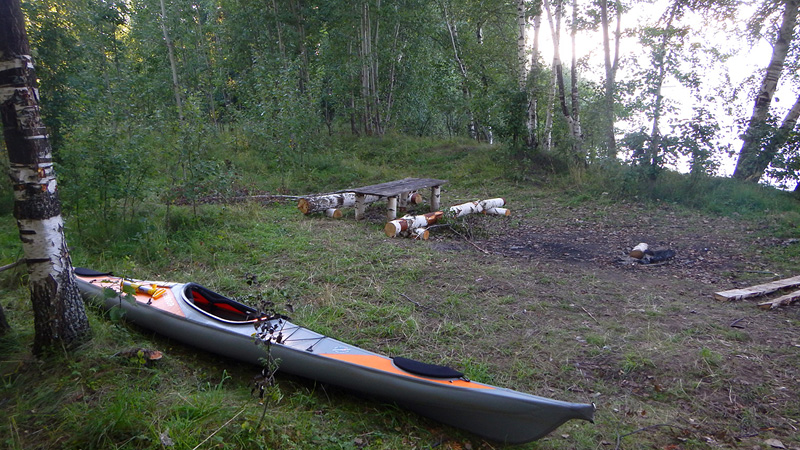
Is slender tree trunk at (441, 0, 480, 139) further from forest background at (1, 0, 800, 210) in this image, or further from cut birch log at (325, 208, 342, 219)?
cut birch log at (325, 208, 342, 219)

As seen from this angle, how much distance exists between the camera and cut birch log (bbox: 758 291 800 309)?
4805 mm

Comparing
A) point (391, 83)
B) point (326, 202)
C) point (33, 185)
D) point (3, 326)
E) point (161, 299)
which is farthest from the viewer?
point (391, 83)

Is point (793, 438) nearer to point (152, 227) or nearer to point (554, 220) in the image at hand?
point (554, 220)

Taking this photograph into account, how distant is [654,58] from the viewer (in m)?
9.86

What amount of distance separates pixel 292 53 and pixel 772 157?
1295cm

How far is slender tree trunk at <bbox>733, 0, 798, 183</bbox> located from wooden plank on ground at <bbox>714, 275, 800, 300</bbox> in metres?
→ 4.60

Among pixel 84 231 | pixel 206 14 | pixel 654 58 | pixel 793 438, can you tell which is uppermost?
pixel 206 14

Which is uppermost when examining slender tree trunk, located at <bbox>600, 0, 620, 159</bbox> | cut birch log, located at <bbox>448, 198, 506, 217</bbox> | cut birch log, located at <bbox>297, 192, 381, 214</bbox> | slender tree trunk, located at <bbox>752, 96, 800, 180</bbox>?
slender tree trunk, located at <bbox>600, 0, 620, 159</bbox>

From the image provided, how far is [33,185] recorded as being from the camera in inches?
112

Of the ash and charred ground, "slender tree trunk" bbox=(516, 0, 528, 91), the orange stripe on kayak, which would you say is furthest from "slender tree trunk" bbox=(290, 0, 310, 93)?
the orange stripe on kayak

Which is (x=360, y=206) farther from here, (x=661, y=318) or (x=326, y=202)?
(x=661, y=318)

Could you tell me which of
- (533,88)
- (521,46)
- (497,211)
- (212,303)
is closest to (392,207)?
(497,211)

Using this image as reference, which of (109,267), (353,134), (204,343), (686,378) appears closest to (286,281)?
(204,343)

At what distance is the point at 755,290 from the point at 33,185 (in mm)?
6691
